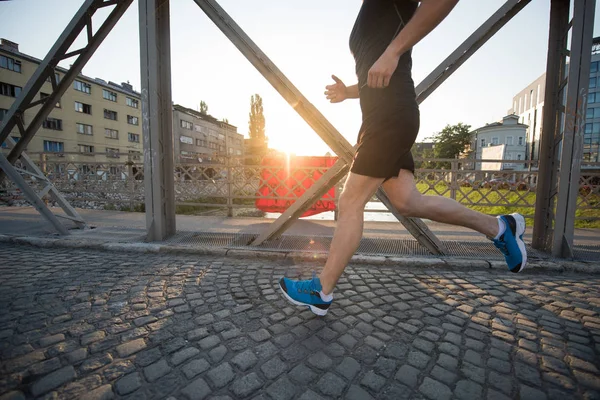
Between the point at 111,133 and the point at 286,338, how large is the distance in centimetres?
5285

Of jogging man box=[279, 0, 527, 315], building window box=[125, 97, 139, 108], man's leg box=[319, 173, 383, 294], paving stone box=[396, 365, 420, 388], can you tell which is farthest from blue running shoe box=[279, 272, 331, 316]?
building window box=[125, 97, 139, 108]

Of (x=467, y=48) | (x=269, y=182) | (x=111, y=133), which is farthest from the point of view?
(x=111, y=133)

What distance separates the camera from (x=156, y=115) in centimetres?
407

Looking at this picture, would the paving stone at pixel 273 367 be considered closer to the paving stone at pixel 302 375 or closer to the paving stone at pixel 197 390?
the paving stone at pixel 302 375

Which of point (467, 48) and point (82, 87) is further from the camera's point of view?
point (82, 87)

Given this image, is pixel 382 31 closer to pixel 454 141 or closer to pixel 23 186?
pixel 23 186

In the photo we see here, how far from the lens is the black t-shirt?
1.94 meters

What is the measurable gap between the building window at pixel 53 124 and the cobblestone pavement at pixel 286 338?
43.3 metres

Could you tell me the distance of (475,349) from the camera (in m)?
1.79

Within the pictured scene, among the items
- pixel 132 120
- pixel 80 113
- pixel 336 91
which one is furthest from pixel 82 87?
pixel 336 91

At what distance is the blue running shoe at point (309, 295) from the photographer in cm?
211

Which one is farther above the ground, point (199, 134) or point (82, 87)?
point (82, 87)

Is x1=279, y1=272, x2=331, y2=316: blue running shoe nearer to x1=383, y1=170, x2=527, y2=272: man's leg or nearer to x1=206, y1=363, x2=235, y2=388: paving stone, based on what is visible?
x1=206, y1=363, x2=235, y2=388: paving stone

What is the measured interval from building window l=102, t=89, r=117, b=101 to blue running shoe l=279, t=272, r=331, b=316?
170 ft
